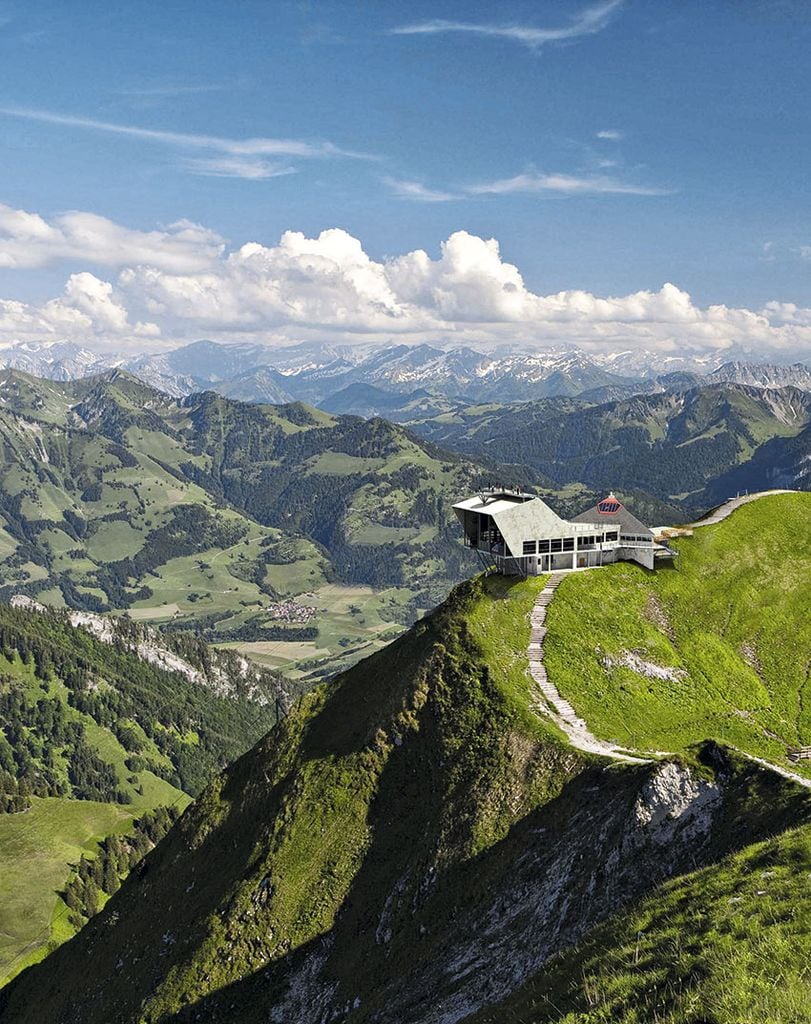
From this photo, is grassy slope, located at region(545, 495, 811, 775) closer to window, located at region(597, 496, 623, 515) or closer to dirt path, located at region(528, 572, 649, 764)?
dirt path, located at region(528, 572, 649, 764)

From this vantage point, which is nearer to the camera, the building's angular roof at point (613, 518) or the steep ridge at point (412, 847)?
the steep ridge at point (412, 847)

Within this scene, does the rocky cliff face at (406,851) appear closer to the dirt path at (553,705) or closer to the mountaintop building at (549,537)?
the dirt path at (553,705)

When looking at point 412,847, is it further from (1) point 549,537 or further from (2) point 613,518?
(2) point 613,518

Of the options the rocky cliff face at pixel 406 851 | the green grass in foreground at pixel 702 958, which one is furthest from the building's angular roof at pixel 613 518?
the green grass in foreground at pixel 702 958

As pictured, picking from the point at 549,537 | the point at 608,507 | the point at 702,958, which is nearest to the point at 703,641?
the point at 608,507

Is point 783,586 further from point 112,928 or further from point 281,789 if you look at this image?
point 112,928
